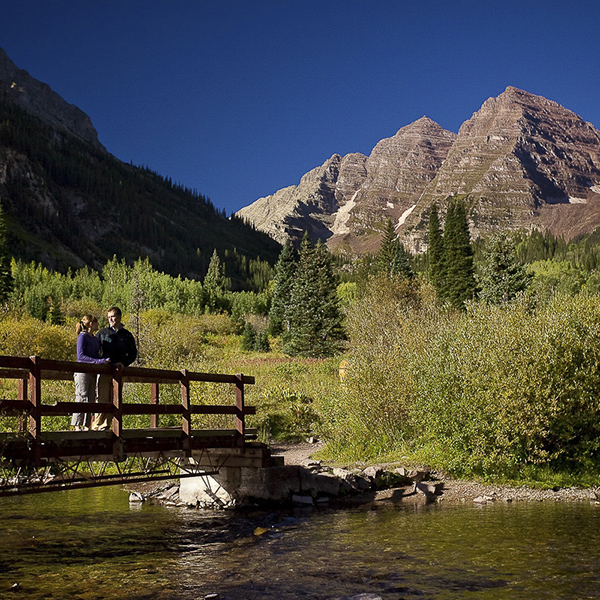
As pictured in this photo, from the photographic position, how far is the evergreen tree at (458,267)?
77.3 m

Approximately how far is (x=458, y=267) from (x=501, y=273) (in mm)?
18760

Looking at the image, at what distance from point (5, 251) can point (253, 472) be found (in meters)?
71.2

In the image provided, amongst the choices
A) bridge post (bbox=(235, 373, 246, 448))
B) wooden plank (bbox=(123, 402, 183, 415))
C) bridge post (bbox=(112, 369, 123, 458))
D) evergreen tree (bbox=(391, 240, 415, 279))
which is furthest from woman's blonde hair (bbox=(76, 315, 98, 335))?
evergreen tree (bbox=(391, 240, 415, 279))

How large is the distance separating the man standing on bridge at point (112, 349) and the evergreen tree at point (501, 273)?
161 feet

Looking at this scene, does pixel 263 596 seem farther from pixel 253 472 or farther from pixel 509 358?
pixel 509 358

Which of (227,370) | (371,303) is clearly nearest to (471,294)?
(371,303)

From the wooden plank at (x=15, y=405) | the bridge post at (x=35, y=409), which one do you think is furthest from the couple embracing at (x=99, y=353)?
the wooden plank at (x=15, y=405)

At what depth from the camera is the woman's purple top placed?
13188mm

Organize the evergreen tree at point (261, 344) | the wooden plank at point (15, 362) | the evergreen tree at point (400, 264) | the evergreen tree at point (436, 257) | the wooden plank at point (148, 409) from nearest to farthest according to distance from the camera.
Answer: the wooden plank at point (15, 362)
the wooden plank at point (148, 409)
the evergreen tree at point (261, 344)
the evergreen tree at point (400, 264)
the evergreen tree at point (436, 257)

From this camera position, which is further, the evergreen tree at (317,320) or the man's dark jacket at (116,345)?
the evergreen tree at (317,320)

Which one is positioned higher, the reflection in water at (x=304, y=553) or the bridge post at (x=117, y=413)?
the bridge post at (x=117, y=413)

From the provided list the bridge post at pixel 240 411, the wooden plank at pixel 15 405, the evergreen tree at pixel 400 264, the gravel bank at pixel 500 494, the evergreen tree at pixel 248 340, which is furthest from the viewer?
the evergreen tree at pixel 400 264

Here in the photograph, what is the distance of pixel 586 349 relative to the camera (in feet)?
70.3

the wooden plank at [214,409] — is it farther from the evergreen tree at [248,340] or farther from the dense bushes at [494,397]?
the evergreen tree at [248,340]
